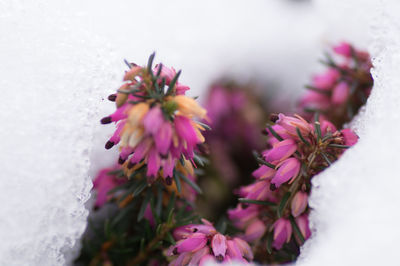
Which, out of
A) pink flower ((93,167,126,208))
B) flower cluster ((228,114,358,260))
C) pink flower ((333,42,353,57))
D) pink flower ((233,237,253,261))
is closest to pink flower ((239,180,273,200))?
flower cluster ((228,114,358,260))

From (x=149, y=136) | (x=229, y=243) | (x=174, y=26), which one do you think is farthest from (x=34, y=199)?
(x=174, y=26)

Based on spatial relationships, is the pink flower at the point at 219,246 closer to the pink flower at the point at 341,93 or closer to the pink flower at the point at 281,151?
the pink flower at the point at 281,151

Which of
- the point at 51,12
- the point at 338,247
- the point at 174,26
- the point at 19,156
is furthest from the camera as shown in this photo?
the point at 174,26

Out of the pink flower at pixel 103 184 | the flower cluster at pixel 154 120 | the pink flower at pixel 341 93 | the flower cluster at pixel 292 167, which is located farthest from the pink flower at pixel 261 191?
the pink flower at pixel 341 93

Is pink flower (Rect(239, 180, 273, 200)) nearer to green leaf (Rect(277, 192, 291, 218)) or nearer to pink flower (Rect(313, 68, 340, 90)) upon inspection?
green leaf (Rect(277, 192, 291, 218))

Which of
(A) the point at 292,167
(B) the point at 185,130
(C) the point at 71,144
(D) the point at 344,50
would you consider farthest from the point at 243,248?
(D) the point at 344,50

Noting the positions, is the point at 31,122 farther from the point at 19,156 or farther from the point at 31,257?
the point at 31,257
